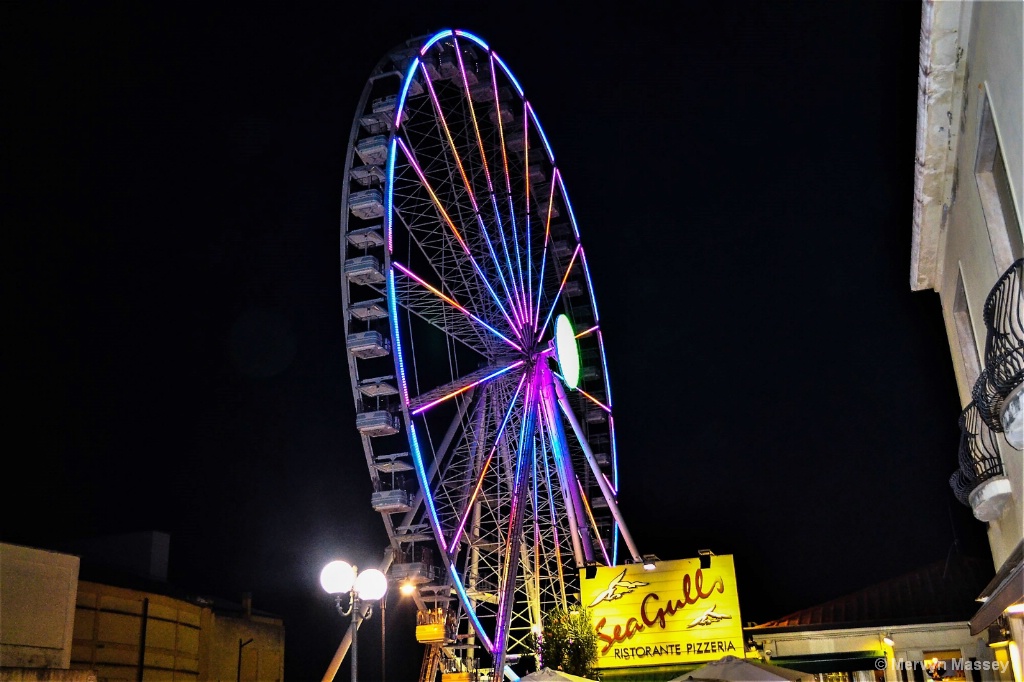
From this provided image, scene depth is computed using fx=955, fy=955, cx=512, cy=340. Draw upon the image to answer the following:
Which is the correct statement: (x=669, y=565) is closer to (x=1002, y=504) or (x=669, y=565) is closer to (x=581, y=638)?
(x=581, y=638)

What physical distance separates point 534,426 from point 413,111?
829 centimetres

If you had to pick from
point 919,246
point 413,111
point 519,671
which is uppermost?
point 413,111

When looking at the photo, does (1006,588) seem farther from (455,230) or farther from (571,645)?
(455,230)

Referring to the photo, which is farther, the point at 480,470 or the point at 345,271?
the point at 480,470

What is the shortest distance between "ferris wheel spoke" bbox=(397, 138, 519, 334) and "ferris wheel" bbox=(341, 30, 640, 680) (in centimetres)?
6

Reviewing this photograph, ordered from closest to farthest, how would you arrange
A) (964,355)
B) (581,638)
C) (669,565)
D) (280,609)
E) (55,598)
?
(964,355), (55,598), (669,565), (581,638), (280,609)

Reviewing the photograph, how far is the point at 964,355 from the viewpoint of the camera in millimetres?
11742

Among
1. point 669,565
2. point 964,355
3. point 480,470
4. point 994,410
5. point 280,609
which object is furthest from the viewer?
point 280,609

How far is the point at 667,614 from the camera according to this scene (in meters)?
19.9

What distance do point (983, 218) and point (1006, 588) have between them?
339cm

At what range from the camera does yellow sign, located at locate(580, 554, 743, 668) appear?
1964cm

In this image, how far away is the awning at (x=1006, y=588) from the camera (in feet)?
26.3

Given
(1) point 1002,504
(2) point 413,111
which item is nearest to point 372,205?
(2) point 413,111

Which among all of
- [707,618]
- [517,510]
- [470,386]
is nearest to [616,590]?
[707,618]
